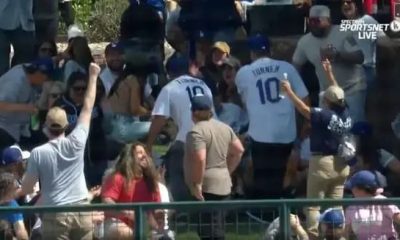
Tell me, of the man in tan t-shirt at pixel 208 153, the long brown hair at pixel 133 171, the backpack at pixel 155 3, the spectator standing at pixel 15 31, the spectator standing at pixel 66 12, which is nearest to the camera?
the long brown hair at pixel 133 171

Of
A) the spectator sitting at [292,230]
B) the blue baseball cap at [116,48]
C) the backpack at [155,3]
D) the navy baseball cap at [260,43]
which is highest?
the backpack at [155,3]

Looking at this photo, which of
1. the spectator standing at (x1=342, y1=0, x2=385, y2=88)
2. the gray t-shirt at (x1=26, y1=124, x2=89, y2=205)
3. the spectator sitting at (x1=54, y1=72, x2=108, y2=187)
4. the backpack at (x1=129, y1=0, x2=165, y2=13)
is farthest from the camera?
the backpack at (x1=129, y1=0, x2=165, y2=13)

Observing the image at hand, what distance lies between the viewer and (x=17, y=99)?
892 cm

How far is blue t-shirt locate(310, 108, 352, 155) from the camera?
8383 mm

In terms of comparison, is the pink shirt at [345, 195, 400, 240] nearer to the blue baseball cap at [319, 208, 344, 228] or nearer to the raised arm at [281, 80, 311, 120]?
the blue baseball cap at [319, 208, 344, 228]

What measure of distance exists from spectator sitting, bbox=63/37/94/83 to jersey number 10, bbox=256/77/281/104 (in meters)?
1.06

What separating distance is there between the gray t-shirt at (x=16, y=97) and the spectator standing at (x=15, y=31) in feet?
1.38

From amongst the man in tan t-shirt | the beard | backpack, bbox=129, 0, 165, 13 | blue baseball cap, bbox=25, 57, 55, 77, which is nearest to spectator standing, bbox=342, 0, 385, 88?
the beard

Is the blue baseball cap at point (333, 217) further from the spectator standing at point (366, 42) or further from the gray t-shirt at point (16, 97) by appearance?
the gray t-shirt at point (16, 97)

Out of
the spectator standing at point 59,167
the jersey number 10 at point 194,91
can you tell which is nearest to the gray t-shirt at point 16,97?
the jersey number 10 at point 194,91

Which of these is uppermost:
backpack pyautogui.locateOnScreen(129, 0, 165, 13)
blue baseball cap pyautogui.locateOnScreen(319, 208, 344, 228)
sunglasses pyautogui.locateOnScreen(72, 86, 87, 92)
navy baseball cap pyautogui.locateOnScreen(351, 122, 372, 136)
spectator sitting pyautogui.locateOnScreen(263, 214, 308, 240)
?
backpack pyautogui.locateOnScreen(129, 0, 165, 13)

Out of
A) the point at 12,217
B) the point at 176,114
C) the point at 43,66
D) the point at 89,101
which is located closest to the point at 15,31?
the point at 43,66

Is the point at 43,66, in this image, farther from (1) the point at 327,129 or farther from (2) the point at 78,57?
(1) the point at 327,129

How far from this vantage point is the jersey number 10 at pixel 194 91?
8492mm
